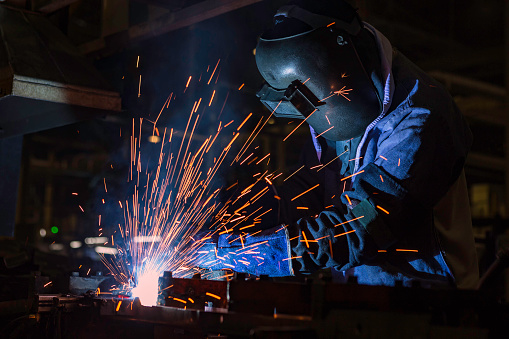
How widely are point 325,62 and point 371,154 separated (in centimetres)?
43

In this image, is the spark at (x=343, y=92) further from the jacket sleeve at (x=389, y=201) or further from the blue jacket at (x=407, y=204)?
the jacket sleeve at (x=389, y=201)

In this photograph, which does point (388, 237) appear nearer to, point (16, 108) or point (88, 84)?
point (88, 84)

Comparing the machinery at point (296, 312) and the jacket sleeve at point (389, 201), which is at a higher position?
the jacket sleeve at point (389, 201)

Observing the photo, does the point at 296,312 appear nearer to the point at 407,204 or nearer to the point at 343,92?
the point at 407,204

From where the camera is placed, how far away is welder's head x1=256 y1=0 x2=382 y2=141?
7.29ft

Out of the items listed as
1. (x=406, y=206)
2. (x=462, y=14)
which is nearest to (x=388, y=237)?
(x=406, y=206)

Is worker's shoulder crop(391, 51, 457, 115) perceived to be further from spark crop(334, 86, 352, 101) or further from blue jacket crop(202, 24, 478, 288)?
spark crop(334, 86, 352, 101)

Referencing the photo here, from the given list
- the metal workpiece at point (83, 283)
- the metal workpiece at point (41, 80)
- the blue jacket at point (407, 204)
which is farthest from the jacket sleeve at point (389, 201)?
the metal workpiece at point (41, 80)

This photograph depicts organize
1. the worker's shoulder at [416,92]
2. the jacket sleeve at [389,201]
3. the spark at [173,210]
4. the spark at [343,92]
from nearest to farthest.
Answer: the jacket sleeve at [389,201]
the worker's shoulder at [416,92]
the spark at [343,92]
the spark at [173,210]

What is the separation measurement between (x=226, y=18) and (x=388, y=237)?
189 cm

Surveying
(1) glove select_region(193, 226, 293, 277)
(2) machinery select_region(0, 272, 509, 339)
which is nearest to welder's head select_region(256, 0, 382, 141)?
(1) glove select_region(193, 226, 293, 277)

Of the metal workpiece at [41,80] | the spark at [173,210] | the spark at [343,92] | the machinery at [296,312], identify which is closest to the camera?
the machinery at [296,312]

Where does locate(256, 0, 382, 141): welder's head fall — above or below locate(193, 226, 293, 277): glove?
above

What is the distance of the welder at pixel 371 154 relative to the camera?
6.68 ft
